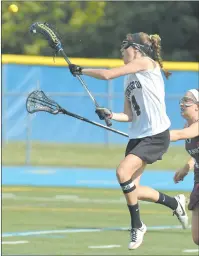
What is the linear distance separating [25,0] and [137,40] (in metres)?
35.6

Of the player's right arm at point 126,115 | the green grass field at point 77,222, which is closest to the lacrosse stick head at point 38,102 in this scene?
the player's right arm at point 126,115

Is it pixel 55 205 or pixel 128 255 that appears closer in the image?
pixel 128 255

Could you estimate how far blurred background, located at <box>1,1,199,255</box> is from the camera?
16.5m

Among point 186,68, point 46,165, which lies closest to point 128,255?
point 46,165

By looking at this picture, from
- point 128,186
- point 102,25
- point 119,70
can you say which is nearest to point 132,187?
point 128,186

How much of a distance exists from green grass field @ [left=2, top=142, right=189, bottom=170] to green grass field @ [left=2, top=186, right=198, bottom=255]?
589 centimetres

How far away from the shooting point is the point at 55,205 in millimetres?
18375

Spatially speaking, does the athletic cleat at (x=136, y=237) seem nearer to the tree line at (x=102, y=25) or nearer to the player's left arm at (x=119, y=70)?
the player's left arm at (x=119, y=70)

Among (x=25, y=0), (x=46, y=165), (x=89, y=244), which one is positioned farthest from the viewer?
(x=25, y=0)

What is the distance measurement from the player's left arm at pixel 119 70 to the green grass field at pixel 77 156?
1545 cm

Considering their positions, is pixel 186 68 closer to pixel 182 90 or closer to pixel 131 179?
pixel 182 90

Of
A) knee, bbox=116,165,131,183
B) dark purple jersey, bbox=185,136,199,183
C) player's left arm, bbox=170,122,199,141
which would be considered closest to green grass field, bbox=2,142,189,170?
knee, bbox=116,165,131,183

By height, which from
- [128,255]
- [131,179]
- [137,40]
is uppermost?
[137,40]

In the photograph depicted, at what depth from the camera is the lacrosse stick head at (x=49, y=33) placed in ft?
35.2
